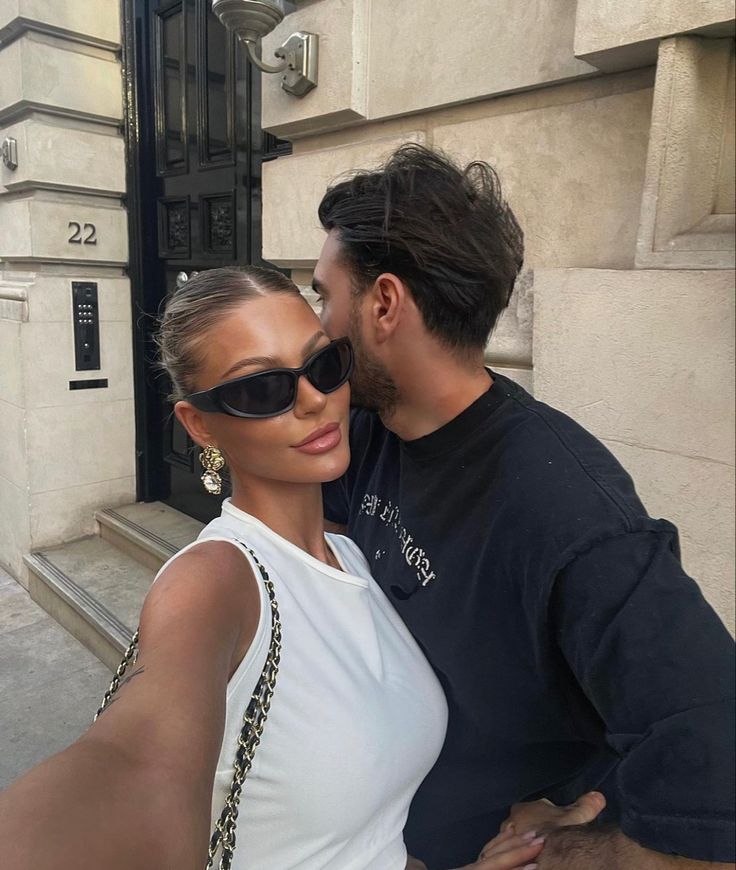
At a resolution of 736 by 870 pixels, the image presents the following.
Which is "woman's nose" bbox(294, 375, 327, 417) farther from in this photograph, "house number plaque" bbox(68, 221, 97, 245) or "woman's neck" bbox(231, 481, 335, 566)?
"house number plaque" bbox(68, 221, 97, 245)

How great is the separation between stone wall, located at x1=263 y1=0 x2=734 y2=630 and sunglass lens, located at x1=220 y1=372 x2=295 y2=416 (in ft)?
3.33

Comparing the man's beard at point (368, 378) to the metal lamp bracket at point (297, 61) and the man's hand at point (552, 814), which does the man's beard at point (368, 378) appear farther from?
the metal lamp bracket at point (297, 61)

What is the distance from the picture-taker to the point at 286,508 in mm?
1232

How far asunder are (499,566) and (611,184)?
135cm

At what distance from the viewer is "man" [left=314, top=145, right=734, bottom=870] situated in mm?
855

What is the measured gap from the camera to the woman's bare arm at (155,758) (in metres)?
0.62

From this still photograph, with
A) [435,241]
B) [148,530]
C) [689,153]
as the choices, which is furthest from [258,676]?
A: [148,530]

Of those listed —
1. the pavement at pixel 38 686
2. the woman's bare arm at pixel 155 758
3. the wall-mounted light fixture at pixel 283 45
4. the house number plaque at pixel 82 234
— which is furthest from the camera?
the house number plaque at pixel 82 234

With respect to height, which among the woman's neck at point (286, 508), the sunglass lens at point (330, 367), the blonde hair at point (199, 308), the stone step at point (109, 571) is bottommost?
the stone step at point (109, 571)

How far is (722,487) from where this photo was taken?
1612 millimetres

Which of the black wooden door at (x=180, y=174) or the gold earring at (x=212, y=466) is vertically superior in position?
the black wooden door at (x=180, y=174)

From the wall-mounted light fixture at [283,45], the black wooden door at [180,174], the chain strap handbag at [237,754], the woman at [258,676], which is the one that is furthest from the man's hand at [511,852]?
the black wooden door at [180,174]

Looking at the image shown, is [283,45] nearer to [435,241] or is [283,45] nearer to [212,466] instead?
[435,241]

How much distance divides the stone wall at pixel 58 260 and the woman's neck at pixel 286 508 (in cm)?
357
